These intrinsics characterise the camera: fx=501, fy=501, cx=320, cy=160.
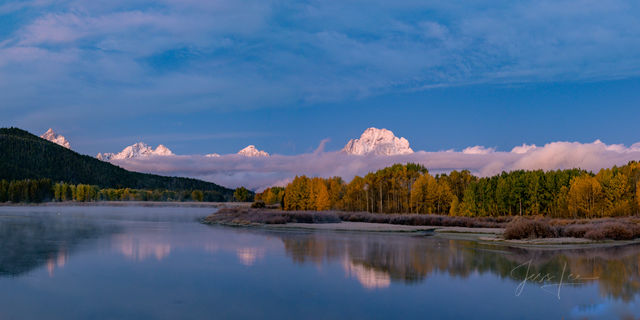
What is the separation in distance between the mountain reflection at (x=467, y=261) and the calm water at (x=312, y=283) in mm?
51

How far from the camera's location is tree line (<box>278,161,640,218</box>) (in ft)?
239

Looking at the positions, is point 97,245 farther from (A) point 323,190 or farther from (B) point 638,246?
(A) point 323,190

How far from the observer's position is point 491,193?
8419 centimetres

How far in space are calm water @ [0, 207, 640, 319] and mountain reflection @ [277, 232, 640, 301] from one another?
0.17 feet

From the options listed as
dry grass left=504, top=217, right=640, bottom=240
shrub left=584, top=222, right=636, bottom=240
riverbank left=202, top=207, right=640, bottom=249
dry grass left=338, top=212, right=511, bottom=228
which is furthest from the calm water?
dry grass left=338, top=212, right=511, bottom=228

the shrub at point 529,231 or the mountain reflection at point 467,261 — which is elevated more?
the shrub at point 529,231

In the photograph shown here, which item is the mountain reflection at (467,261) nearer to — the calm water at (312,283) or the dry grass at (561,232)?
the calm water at (312,283)

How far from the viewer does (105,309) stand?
523 inches

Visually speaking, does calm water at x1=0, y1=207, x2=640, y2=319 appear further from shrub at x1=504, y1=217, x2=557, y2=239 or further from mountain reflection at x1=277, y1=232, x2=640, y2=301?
shrub at x1=504, y1=217, x2=557, y2=239

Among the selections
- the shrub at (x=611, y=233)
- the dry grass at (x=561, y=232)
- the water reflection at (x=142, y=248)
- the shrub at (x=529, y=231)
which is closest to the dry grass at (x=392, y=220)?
the dry grass at (x=561, y=232)

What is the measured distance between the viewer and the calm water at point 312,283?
13.2 m

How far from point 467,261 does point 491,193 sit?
214ft

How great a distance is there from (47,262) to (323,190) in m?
89.9

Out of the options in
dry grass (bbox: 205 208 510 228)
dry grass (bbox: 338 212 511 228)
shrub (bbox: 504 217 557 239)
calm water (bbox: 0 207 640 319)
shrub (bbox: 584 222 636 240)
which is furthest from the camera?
dry grass (bbox: 205 208 510 228)
